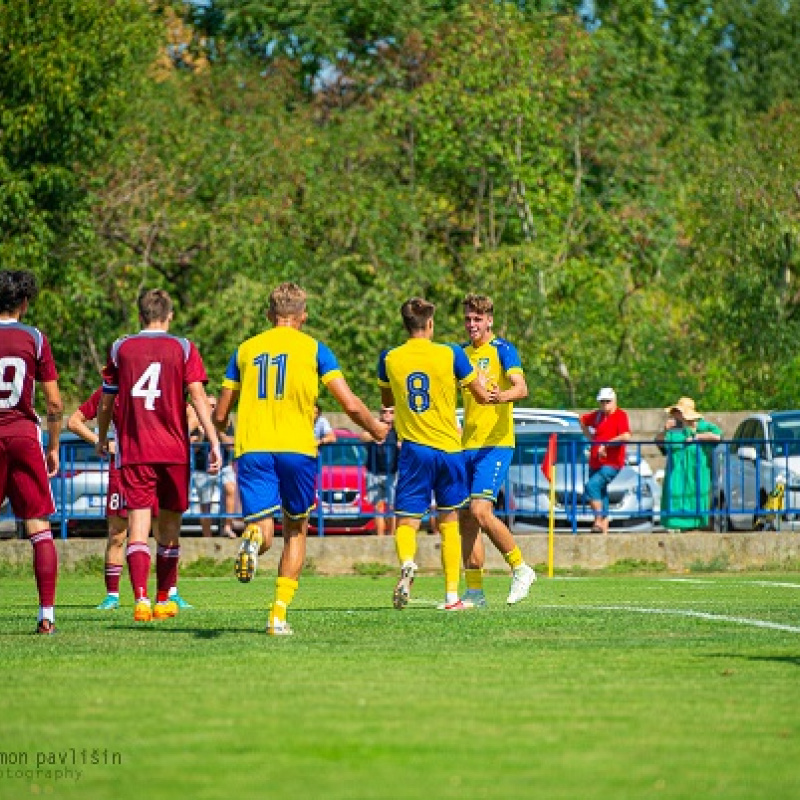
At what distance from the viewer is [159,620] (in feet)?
42.7

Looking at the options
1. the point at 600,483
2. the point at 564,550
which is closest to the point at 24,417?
the point at 564,550

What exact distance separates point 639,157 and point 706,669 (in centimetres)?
3622

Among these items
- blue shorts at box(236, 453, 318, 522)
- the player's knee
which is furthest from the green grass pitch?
the player's knee

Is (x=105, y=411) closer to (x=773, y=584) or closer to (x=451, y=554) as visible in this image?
(x=451, y=554)

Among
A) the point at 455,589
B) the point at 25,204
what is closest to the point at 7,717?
the point at 455,589

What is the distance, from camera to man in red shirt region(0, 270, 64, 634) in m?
12.0

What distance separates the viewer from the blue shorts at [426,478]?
44.7 feet

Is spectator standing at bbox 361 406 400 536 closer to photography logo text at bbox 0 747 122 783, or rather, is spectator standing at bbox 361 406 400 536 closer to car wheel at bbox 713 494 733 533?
car wheel at bbox 713 494 733 533

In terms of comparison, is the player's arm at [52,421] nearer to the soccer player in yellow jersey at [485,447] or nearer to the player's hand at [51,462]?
the player's hand at [51,462]

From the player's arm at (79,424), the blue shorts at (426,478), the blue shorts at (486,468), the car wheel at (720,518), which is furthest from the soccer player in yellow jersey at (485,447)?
the car wheel at (720,518)

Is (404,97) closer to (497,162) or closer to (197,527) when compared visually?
(497,162)

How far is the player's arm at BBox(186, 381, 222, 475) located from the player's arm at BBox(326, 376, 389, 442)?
911 mm

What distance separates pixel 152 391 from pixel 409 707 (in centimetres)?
501

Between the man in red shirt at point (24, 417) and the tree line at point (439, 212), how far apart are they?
19711 mm
